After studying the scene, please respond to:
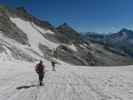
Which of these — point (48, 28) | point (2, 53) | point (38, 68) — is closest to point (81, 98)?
point (38, 68)

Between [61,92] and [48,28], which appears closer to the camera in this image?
[61,92]

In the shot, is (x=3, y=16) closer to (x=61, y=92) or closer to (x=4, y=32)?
(x=4, y=32)

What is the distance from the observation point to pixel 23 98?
11.8 m

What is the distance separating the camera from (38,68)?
662 inches

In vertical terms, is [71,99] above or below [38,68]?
below

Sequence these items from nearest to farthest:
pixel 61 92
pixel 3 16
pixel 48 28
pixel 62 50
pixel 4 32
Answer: pixel 61 92 < pixel 4 32 < pixel 3 16 < pixel 62 50 < pixel 48 28

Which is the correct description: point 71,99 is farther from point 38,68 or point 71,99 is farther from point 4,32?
point 4,32

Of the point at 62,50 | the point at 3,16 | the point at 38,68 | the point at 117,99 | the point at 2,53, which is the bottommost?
the point at 117,99

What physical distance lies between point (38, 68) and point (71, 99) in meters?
6.15

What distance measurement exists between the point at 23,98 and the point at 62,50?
111736 millimetres

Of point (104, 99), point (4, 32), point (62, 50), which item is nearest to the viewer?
point (104, 99)

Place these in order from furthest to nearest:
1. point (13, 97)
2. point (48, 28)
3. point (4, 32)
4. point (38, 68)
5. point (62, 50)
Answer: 1. point (48, 28)
2. point (62, 50)
3. point (4, 32)
4. point (38, 68)
5. point (13, 97)

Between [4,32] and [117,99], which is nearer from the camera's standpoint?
[117,99]

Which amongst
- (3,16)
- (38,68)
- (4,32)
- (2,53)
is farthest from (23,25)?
(38,68)
